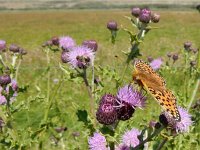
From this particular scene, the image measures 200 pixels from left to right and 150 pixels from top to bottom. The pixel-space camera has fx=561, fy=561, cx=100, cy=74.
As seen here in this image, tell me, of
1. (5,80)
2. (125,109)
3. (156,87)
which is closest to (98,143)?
(125,109)

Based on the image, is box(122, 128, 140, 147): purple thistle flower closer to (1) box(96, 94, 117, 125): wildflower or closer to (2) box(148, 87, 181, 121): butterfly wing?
(1) box(96, 94, 117, 125): wildflower

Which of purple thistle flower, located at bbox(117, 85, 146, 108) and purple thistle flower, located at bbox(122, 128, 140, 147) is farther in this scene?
purple thistle flower, located at bbox(122, 128, 140, 147)

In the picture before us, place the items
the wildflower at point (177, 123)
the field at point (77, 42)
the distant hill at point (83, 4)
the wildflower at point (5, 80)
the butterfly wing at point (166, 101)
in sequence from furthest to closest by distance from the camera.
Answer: the distant hill at point (83, 4) < the field at point (77, 42) < the wildflower at point (5, 80) < the wildflower at point (177, 123) < the butterfly wing at point (166, 101)

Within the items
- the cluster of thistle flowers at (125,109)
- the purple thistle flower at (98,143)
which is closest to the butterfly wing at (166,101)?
the cluster of thistle flowers at (125,109)

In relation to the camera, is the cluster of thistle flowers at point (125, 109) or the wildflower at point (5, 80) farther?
the wildflower at point (5, 80)

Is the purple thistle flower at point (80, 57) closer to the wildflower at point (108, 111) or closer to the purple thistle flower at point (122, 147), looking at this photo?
the purple thistle flower at point (122, 147)

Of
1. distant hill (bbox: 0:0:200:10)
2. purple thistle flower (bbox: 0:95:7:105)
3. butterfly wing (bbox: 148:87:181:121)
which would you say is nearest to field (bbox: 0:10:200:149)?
purple thistle flower (bbox: 0:95:7:105)
